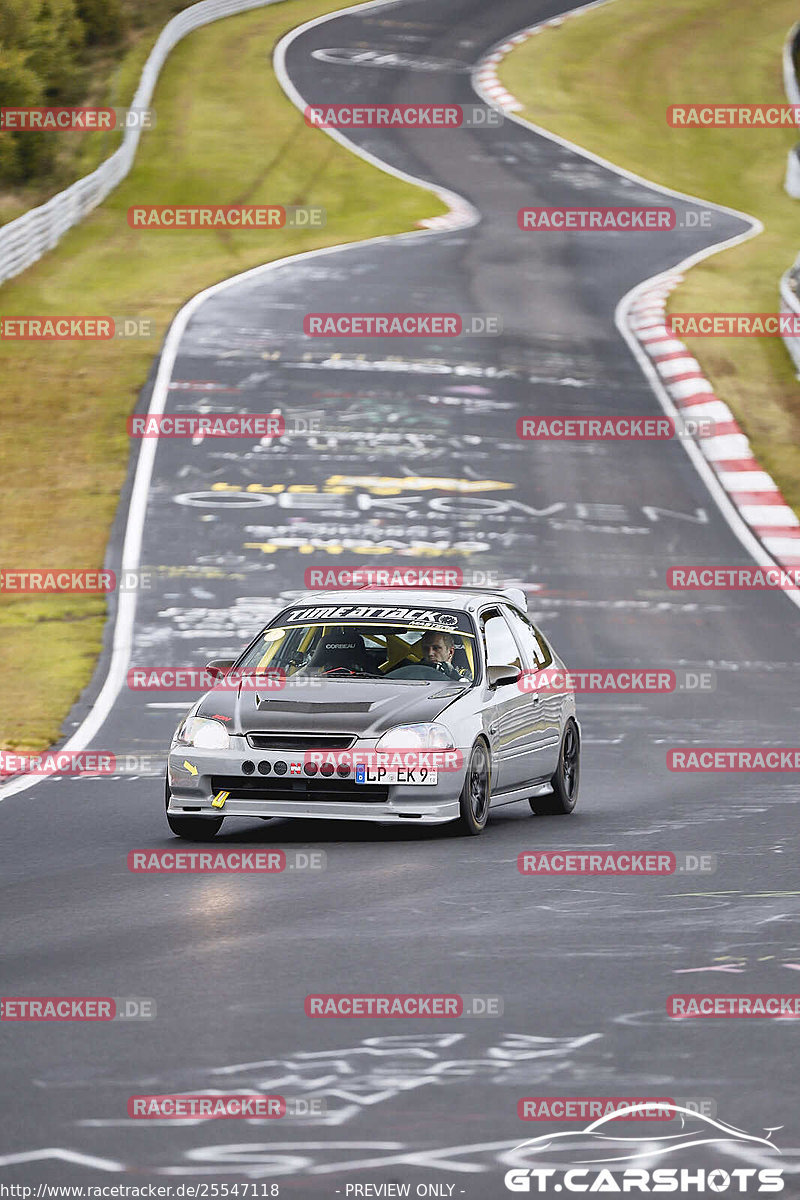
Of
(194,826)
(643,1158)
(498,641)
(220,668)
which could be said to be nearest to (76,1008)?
(643,1158)

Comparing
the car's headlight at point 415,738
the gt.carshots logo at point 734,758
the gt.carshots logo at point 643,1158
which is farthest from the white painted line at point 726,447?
the gt.carshots logo at point 643,1158

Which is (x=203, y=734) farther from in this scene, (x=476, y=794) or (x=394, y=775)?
(x=476, y=794)

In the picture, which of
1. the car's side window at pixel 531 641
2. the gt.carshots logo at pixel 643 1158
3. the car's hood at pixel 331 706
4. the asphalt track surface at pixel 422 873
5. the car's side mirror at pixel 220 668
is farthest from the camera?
the car's side window at pixel 531 641

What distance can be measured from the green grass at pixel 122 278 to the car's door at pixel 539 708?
156 inches

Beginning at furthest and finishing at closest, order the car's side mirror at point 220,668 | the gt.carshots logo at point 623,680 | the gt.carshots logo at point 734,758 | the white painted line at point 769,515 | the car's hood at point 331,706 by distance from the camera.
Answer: the white painted line at point 769,515, the gt.carshots logo at point 623,680, the gt.carshots logo at point 734,758, the car's side mirror at point 220,668, the car's hood at point 331,706

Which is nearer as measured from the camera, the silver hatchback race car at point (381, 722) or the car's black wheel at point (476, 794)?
the silver hatchback race car at point (381, 722)

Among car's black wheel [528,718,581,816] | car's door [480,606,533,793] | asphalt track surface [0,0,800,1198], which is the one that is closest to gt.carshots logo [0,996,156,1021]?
asphalt track surface [0,0,800,1198]

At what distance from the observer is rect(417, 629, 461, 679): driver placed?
12273 millimetres

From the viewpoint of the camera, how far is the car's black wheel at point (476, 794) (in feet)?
37.8

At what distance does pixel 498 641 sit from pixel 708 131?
43552 millimetres

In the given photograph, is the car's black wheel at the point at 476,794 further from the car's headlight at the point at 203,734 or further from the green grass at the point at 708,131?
the green grass at the point at 708,131

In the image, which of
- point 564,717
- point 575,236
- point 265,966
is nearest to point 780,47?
point 575,236

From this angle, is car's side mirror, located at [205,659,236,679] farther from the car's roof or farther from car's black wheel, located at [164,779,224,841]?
car's black wheel, located at [164,779,224,841]

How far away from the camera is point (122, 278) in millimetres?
36031
